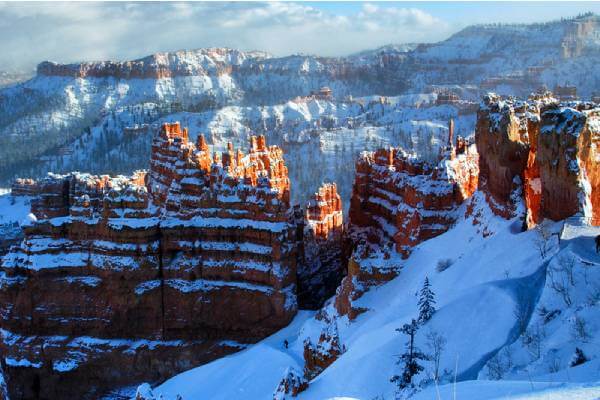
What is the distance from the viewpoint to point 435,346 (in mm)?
14789

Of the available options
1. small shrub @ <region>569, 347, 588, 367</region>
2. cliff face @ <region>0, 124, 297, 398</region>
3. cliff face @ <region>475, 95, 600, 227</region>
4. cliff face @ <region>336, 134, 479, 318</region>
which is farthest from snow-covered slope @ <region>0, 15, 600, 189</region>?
small shrub @ <region>569, 347, 588, 367</region>

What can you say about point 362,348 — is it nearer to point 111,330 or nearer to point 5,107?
point 111,330

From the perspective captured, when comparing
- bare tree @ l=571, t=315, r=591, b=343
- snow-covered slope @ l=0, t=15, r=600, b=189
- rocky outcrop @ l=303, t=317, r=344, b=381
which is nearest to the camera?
bare tree @ l=571, t=315, r=591, b=343

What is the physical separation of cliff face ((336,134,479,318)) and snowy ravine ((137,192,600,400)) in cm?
75

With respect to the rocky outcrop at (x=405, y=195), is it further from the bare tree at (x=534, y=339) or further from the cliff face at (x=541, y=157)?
the bare tree at (x=534, y=339)

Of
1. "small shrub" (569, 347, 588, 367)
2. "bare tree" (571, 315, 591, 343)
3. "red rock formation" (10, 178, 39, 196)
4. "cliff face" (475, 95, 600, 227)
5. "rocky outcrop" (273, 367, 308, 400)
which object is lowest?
"red rock formation" (10, 178, 39, 196)

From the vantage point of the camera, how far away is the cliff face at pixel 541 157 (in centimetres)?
1908

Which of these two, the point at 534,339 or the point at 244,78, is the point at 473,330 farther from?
the point at 244,78

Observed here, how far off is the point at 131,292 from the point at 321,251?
10.7 m

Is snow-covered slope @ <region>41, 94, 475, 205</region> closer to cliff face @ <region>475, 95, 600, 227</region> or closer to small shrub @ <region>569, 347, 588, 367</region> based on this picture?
cliff face @ <region>475, 95, 600, 227</region>

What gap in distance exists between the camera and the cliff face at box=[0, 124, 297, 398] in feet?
98.8

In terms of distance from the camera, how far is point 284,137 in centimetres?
10131

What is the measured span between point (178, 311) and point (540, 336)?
2030 cm

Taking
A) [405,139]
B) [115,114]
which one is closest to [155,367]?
[405,139]
